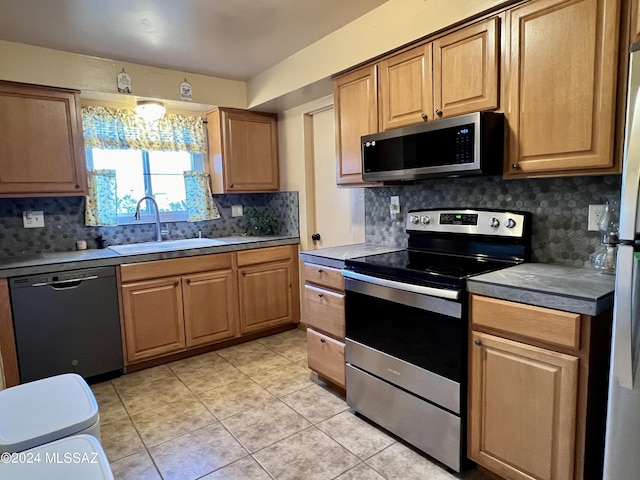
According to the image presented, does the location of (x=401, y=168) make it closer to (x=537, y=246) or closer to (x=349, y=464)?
(x=537, y=246)

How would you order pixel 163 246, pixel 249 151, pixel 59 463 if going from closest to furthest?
pixel 59 463 < pixel 163 246 < pixel 249 151

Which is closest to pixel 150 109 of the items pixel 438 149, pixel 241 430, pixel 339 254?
pixel 339 254

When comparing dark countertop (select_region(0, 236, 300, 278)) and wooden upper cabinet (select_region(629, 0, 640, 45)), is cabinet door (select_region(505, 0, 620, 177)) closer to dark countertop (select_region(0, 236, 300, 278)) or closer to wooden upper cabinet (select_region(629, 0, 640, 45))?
wooden upper cabinet (select_region(629, 0, 640, 45))

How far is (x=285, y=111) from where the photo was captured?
3.68m

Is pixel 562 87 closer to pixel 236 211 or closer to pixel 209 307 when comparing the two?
pixel 209 307

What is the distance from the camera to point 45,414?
1.27 meters

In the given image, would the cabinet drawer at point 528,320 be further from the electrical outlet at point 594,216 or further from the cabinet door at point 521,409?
the electrical outlet at point 594,216

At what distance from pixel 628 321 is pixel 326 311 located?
1586 millimetres

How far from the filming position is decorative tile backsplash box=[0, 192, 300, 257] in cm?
284

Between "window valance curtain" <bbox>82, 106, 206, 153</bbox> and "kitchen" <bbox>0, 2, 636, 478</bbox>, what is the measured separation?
0.35m

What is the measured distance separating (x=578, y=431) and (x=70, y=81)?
11.5ft

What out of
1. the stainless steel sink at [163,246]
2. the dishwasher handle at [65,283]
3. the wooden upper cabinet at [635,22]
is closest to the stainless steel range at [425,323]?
the wooden upper cabinet at [635,22]

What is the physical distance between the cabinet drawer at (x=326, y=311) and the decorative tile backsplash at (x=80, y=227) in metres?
1.22

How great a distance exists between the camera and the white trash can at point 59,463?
0.98 metres
